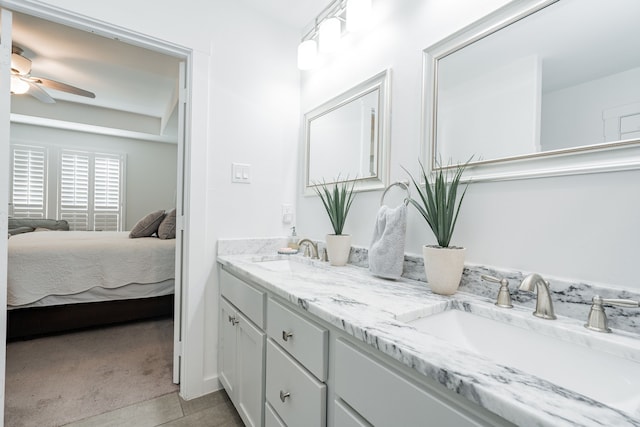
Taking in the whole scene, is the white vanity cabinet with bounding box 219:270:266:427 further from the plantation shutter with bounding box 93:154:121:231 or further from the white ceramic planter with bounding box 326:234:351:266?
the plantation shutter with bounding box 93:154:121:231

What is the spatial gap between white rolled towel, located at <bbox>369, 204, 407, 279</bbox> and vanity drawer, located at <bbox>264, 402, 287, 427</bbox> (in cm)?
64

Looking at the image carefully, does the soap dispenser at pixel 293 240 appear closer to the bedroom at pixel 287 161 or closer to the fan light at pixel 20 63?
the bedroom at pixel 287 161

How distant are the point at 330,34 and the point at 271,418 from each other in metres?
1.84

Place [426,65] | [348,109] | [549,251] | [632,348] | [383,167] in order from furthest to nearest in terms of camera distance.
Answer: [348,109] → [383,167] → [426,65] → [549,251] → [632,348]

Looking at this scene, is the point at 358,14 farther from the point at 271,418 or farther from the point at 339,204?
the point at 271,418

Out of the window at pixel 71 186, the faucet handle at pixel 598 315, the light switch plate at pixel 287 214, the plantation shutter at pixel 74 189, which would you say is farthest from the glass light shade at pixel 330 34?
the plantation shutter at pixel 74 189

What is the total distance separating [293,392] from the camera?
37.0 inches

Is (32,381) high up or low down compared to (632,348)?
down

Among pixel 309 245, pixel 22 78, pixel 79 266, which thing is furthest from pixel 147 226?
pixel 309 245

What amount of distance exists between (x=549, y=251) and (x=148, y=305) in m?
2.97

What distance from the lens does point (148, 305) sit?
8.75ft

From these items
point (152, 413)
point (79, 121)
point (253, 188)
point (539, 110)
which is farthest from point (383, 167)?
point (79, 121)

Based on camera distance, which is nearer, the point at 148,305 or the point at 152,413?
the point at 152,413

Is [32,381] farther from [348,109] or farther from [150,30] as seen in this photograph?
[348,109]
